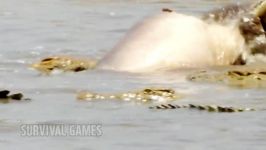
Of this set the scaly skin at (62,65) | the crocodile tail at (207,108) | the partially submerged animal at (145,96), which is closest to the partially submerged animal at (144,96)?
the partially submerged animal at (145,96)

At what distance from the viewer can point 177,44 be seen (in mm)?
9797

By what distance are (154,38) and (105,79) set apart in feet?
3.38

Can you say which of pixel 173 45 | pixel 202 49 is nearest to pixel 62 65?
pixel 173 45

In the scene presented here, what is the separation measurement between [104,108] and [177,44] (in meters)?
2.34

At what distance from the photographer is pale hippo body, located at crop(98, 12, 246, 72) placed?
31.5 ft

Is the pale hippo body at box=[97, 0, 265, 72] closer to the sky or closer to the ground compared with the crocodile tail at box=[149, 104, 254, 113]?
closer to the sky

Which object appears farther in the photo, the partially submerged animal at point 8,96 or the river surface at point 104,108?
the partially submerged animal at point 8,96

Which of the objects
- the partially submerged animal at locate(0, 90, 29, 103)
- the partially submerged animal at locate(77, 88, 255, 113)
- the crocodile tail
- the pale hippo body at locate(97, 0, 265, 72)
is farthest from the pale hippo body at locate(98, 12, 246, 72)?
the crocodile tail

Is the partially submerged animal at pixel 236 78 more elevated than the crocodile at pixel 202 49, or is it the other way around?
the crocodile at pixel 202 49

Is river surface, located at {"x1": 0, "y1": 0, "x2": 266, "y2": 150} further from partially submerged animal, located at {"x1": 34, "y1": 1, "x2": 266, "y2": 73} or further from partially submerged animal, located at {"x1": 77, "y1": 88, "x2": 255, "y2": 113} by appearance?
partially submerged animal, located at {"x1": 34, "y1": 1, "x2": 266, "y2": 73}

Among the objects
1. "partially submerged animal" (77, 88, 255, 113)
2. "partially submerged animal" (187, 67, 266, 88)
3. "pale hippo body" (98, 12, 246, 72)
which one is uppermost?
"pale hippo body" (98, 12, 246, 72)

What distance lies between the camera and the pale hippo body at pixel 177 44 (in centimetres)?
959

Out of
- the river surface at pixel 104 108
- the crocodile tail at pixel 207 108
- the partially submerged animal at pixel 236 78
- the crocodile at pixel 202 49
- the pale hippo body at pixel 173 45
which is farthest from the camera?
the pale hippo body at pixel 173 45

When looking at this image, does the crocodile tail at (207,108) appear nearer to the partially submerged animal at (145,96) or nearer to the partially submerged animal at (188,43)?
the partially submerged animal at (145,96)
